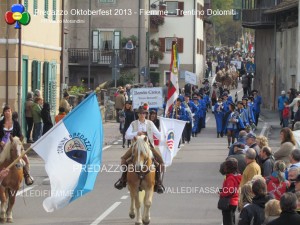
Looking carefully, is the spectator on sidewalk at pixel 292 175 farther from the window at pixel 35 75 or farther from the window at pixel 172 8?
the window at pixel 172 8

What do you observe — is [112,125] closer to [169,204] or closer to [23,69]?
[23,69]

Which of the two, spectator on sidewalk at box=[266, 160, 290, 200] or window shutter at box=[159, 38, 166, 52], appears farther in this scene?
window shutter at box=[159, 38, 166, 52]

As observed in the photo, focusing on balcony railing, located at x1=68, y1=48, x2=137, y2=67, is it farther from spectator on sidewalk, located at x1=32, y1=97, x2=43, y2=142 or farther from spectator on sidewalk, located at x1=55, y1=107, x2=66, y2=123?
spectator on sidewalk, located at x1=55, y1=107, x2=66, y2=123

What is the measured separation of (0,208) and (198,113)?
23377 mm

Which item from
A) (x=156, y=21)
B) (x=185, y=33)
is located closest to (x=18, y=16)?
(x=156, y=21)

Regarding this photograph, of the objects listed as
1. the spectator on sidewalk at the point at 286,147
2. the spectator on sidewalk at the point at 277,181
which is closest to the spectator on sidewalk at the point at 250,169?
the spectator on sidewalk at the point at 277,181

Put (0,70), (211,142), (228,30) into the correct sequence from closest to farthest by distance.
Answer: (0,70) < (211,142) < (228,30)

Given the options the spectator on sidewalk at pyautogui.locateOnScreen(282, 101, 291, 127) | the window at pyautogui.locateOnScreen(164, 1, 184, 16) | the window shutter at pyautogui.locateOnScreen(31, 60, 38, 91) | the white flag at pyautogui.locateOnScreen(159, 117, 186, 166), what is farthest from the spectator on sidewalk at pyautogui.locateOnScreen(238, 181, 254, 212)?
the window at pyautogui.locateOnScreen(164, 1, 184, 16)

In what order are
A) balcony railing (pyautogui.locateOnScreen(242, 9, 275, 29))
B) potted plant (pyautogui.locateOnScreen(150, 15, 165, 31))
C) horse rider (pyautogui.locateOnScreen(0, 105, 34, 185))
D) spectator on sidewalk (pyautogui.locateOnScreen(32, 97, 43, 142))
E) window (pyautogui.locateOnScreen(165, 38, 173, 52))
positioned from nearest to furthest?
horse rider (pyautogui.locateOnScreen(0, 105, 34, 185)) → spectator on sidewalk (pyautogui.locateOnScreen(32, 97, 43, 142)) → balcony railing (pyautogui.locateOnScreen(242, 9, 275, 29)) → potted plant (pyautogui.locateOnScreen(150, 15, 165, 31)) → window (pyautogui.locateOnScreen(165, 38, 173, 52))

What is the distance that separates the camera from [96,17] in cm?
7100

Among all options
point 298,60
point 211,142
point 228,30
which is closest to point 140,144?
point 211,142

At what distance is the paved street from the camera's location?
764 inches

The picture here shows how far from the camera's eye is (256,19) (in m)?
64.2

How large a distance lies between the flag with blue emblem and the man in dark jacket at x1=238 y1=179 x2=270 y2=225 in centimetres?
329
